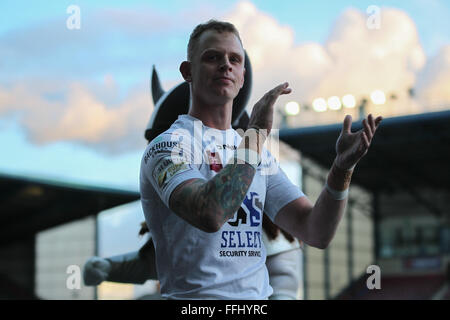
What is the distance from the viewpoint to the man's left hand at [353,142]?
234 centimetres

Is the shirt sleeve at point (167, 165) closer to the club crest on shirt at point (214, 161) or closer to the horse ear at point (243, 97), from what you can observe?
the club crest on shirt at point (214, 161)

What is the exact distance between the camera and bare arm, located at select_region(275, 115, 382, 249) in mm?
2355

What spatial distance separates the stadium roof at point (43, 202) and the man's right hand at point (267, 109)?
25493 millimetres

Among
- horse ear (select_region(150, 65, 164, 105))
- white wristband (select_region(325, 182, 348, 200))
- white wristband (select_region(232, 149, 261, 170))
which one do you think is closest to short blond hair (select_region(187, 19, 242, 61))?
white wristband (select_region(232, 149, 261, 170))

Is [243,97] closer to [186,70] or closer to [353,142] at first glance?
[186,70]

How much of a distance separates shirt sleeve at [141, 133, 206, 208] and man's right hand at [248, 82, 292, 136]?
258 millimetres

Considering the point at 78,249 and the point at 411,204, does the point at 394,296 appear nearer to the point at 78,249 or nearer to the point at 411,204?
the point at 411,204

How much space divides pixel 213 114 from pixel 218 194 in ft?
1.59

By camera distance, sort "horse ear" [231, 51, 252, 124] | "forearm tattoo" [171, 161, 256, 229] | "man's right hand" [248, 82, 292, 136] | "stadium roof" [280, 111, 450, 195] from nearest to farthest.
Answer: "forearm tattoo" [171, 161, 256, 229] < "man's right hand" [248, 82, 292, 136] < "horse ear" [231, 51, 252, 124] < "stadium roof" [280, 111, 450, 195]

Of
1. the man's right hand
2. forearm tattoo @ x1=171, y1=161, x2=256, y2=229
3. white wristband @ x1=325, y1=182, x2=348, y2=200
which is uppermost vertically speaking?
the man's right hand

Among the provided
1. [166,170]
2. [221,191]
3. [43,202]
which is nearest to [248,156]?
[221,191]

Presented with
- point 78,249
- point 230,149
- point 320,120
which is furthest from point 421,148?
point 230,149

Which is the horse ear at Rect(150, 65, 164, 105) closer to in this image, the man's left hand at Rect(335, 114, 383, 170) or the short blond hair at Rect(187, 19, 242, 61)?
the short blond hair at Rect(187, 19, 242, 61)

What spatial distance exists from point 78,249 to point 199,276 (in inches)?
1148
